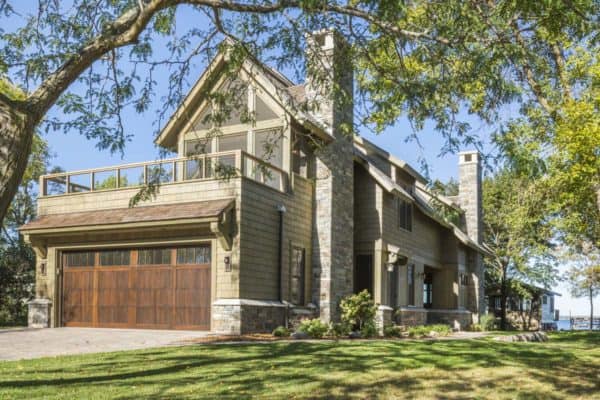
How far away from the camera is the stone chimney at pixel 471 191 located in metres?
31.8

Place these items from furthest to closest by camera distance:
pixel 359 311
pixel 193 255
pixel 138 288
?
pixel 359 311 → pixel 138 288 → pixel 193 255

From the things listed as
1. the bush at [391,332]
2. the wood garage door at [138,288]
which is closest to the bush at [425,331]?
the bush at [391,332]

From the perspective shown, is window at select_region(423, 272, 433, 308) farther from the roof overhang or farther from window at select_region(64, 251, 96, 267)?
window at select_region(64, 251, 96, 267)

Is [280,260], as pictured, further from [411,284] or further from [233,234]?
[411,284]

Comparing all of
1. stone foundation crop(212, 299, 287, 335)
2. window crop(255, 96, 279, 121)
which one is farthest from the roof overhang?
window crop(255, 96, 279, 121)

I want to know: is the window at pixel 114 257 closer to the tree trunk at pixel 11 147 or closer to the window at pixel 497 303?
the tree trunk at pixel 11 147

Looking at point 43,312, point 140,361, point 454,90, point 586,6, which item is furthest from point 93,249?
point 586,6

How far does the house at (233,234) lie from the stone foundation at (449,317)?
197 inches

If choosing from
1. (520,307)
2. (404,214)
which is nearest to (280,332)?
(404,214)

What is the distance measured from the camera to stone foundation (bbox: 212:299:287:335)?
16.2 meters

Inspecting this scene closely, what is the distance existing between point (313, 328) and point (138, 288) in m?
5.26

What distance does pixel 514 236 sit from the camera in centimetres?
3572

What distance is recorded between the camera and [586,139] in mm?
15492

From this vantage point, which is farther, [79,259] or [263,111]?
[263,111]
